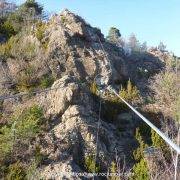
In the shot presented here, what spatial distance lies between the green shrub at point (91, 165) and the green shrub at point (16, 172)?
4.86 feet

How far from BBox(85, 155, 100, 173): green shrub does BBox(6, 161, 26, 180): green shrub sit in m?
1.48

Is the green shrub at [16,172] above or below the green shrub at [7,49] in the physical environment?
below

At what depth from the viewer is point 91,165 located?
32.1 feet

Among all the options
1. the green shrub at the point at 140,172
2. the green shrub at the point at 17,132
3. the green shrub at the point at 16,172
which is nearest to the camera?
the green shrub at the point at 16,172

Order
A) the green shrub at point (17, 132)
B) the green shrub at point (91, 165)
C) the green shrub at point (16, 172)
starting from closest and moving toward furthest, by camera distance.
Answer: the green shrub at point (16, 172) → the green shrub at point (91, 165) → the green shrub at point (17, 132)

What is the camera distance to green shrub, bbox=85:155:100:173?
969 centimetres

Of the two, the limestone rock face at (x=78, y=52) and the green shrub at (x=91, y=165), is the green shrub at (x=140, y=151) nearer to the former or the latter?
the green shrub at (x=91, y=165)

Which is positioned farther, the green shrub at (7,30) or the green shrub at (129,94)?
the green shrub at (7,30)

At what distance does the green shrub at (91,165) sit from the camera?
9694 millimetres

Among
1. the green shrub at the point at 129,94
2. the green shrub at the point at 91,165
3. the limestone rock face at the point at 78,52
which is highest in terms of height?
the limestone rock face at the point at 78,52

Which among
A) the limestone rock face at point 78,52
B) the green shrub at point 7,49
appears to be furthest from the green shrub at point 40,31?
the green shrub at point 7,49

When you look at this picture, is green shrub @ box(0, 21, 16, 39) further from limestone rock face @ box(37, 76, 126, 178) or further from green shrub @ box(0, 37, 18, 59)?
limestone rock face @ box(37, 76, 126, 178)

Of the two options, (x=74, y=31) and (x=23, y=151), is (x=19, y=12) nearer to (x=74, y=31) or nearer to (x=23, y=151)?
(x=74, y=31)

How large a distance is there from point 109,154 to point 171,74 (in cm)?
537
